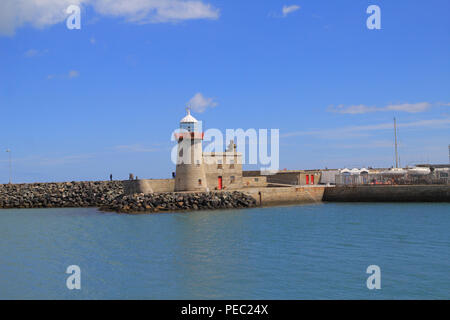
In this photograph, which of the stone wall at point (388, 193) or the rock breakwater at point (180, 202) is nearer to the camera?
the rock breakwater at point (180, 202)

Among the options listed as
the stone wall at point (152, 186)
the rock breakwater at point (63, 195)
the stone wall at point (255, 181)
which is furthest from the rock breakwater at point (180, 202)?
the rock breakwater at point (63, 195)

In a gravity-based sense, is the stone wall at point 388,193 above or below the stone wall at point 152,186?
below

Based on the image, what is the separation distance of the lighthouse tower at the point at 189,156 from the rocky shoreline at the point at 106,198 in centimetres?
191

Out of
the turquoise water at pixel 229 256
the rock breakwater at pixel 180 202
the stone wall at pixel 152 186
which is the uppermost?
the stone wall at pixel 152 186

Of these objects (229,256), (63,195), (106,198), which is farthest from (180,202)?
(229,256)

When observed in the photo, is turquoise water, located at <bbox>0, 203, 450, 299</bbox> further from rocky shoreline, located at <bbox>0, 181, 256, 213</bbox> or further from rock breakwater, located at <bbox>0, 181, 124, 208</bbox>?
rock breakwater, located at <bbox>0, 181, 124, 208</bbox>

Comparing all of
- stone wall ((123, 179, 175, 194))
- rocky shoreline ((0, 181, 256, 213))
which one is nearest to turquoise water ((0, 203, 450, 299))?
rocky shoreline ((0, 181, 256, 213))

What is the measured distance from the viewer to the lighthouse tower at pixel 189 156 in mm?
37906

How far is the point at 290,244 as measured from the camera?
21.4m

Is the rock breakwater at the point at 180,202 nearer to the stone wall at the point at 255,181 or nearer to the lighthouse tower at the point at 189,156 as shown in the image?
the lighthouse tower at the point at 189,156

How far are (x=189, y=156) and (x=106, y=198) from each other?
40.6 ft
